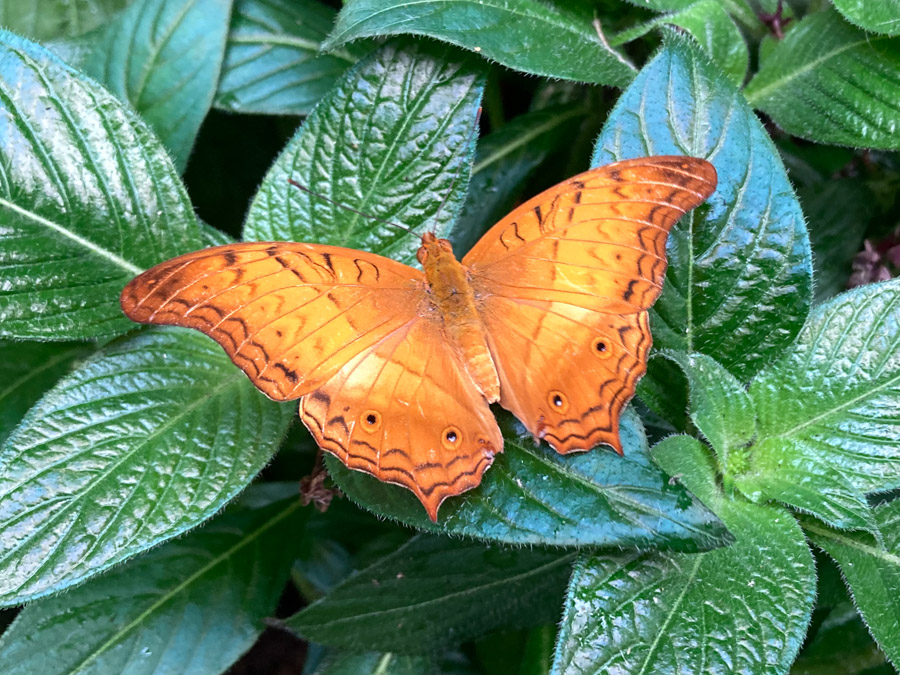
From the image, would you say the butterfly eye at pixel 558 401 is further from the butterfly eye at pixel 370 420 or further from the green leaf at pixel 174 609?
the green leaf at pixel 174 609

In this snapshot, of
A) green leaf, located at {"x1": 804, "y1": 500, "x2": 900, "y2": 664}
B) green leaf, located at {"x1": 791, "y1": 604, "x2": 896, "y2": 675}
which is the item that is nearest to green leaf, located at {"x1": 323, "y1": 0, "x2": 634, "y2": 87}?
green leaf, located at {"x1": 804, "y1": 500, "x2": 900, "y2": 664}

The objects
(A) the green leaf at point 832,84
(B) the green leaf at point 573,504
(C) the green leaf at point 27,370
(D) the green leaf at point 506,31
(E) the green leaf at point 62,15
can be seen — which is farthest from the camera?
(E) the green leaf at point 62,15

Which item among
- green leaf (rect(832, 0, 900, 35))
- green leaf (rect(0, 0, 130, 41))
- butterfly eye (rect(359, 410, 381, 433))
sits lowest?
butterfly eye (rect(359, 410, 381, 433))

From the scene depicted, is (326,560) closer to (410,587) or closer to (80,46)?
(410,587)

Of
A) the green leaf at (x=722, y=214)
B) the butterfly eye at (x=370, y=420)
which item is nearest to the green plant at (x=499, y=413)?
the green leaf at (x=722, y=214)

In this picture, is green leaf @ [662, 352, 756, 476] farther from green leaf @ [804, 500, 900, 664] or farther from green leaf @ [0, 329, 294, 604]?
green leaf @ [0, 329, 294, 604]

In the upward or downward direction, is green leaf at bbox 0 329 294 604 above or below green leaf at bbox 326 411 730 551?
below

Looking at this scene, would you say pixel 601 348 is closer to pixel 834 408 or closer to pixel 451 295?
pixel 451 295
